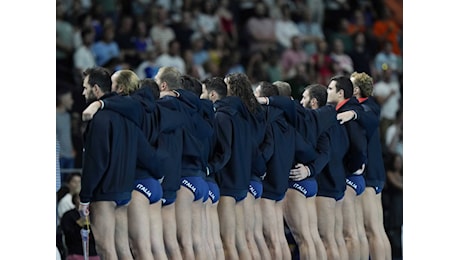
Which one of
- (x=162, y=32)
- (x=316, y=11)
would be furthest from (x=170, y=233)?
(x=316, y=11)

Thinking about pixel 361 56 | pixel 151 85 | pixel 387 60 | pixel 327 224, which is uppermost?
pixel 151 85

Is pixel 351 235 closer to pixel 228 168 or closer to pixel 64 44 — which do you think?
pixel 228 168

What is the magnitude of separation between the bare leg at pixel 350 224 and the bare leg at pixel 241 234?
1665mm

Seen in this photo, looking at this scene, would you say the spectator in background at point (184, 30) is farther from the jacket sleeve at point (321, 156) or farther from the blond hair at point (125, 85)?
the blond hair at point (125, 85)

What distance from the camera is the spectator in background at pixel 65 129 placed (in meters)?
14.4

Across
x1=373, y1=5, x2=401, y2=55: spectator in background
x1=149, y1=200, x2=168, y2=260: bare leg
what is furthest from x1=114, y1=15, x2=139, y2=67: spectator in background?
x1=149, y1=200, x2=168, y2=260: bare leg

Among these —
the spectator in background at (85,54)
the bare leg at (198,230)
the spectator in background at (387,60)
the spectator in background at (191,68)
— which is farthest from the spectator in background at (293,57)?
the bare leg at (198,230)

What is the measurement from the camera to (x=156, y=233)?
10.4 metres

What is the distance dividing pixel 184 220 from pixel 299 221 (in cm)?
179

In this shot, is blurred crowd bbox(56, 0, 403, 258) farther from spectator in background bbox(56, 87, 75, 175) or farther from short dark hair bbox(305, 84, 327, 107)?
short dark hair bbox(305, 84, 327, 107)
